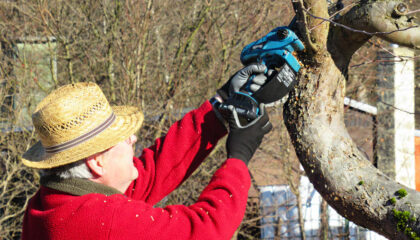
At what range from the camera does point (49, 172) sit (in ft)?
7.19

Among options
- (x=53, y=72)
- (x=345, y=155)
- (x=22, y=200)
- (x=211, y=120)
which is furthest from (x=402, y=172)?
(x=22, y=200)

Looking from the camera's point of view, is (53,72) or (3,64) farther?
(53,72)

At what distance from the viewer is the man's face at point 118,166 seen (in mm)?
2184

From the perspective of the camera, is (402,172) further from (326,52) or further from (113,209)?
(113,209)

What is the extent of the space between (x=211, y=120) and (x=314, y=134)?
0.61 m

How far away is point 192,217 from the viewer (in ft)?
6.37

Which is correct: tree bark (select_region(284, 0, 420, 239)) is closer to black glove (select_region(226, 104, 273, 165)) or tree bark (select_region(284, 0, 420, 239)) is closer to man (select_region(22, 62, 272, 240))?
man (select_region(22, 62, 272, 240))

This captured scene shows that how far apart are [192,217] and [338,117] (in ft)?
3.87

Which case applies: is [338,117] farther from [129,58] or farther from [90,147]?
[129,58]

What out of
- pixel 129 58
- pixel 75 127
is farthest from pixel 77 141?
pixel 129 58

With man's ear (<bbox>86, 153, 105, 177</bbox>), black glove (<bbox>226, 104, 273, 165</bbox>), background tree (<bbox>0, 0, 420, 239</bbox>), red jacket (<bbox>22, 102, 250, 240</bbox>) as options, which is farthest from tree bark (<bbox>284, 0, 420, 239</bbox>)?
background tree (<bbox>0, 0, 420, 239</bbox>)

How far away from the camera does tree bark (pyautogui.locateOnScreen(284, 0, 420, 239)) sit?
95.4 inches

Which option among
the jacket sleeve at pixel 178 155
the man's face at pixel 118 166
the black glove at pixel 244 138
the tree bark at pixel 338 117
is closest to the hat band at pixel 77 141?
the man's face at pixel 118 166

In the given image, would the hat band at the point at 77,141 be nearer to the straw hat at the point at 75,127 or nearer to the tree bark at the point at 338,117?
the straw hat at the point at 75,127
